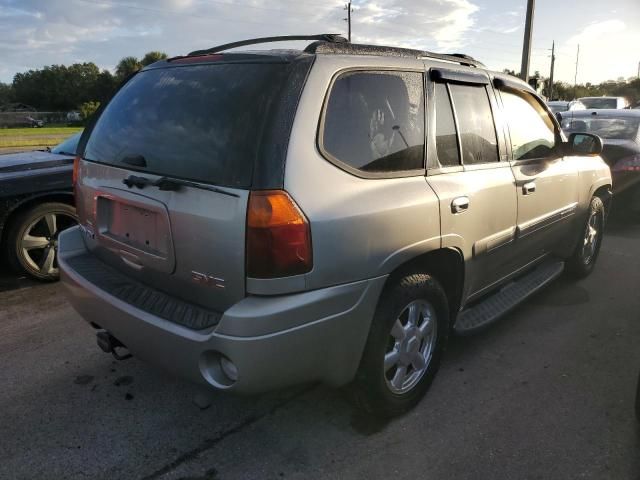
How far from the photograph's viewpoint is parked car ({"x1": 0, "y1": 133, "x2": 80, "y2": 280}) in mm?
4391

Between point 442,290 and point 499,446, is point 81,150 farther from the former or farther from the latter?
point 499,446

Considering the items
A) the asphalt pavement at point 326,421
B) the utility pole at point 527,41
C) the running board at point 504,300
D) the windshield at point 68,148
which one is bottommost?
the asphalt pavement at point 326,421

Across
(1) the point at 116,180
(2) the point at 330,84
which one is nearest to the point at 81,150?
(1) the point at 116,180

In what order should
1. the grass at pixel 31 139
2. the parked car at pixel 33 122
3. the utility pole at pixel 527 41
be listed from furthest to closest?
the parked car at pixel 33 122 → the grass at pixel 31 139 → the utility pole at pixel 527 41

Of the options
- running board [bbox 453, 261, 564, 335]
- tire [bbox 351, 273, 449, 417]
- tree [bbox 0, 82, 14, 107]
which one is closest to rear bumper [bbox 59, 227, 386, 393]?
tire [bbox 351, 273, 449, 417]

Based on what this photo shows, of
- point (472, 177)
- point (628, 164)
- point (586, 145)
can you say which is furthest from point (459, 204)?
point (628, 164)

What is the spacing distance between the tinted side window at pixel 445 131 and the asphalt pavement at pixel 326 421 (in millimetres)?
1327

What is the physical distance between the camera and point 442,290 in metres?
2.75

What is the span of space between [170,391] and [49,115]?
2520 inches

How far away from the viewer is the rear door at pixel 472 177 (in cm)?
268

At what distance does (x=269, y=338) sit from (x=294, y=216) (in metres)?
0.48

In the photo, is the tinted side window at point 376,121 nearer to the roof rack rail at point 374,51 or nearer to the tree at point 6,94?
the roof rack rail at point 374,51

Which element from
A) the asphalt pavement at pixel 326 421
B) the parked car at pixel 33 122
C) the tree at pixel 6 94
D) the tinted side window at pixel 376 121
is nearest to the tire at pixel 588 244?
the asphalt pavement at pixel 326 421

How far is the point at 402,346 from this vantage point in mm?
2590
